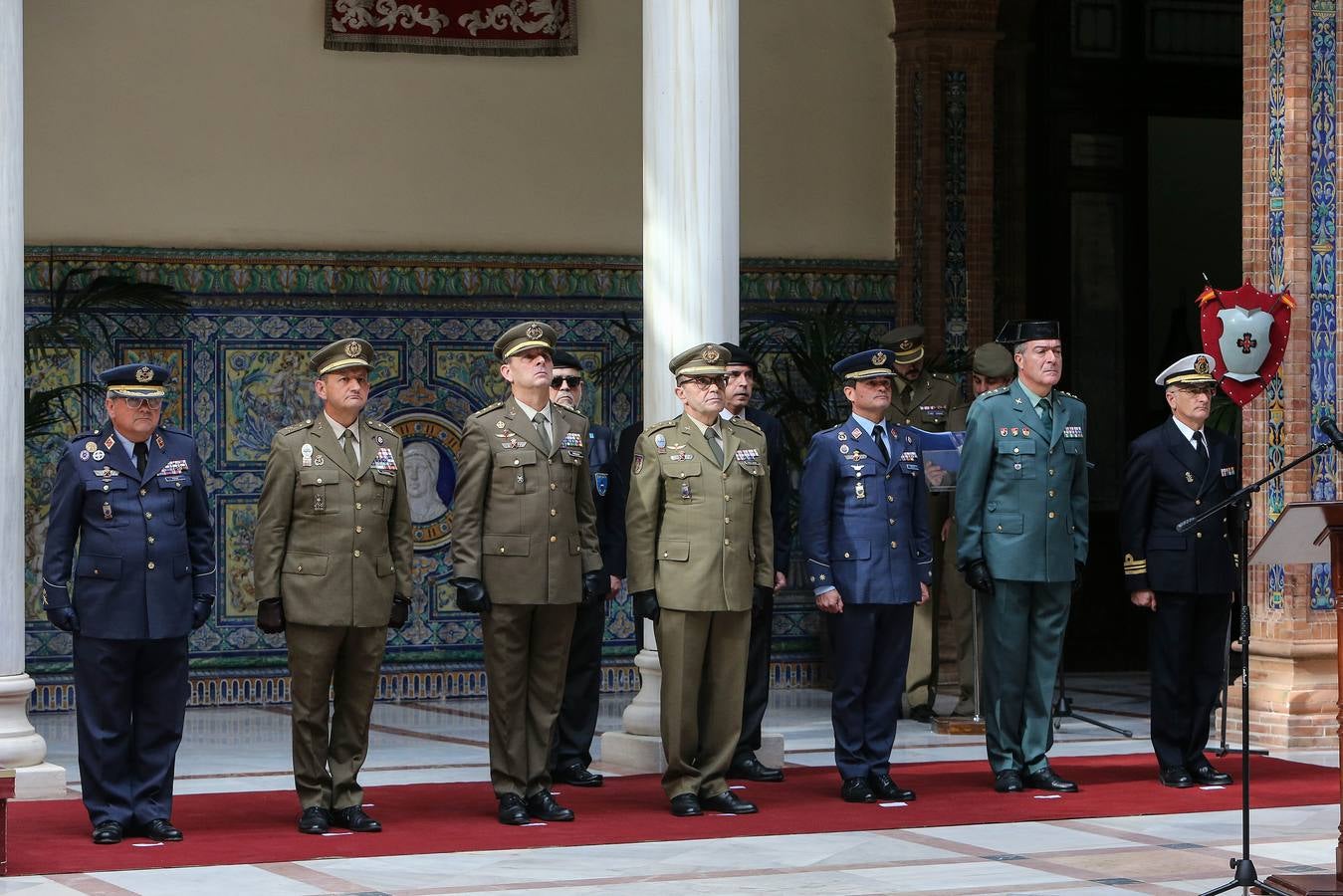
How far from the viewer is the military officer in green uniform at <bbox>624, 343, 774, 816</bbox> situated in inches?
334

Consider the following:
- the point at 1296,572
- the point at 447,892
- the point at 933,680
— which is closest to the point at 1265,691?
the point at 1296,572

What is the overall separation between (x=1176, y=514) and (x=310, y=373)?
493 centimetres

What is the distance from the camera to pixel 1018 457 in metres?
9.22

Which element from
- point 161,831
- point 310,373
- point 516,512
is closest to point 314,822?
point 161,831

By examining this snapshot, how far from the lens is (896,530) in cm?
895

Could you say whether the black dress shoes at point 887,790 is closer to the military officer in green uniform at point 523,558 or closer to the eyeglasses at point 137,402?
the military officer in green uniform at point 523,558

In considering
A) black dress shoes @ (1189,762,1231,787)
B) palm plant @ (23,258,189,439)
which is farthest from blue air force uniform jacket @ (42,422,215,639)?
black dress shoes @ (1189,762,1231,787)

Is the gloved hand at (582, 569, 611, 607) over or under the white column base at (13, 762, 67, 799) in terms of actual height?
over

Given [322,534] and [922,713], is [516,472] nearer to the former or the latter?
[322,534]

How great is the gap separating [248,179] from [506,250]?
1397 millimetres

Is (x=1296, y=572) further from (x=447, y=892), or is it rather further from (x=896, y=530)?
(x=447, y=892)

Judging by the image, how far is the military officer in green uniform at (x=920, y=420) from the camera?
11.6 metres

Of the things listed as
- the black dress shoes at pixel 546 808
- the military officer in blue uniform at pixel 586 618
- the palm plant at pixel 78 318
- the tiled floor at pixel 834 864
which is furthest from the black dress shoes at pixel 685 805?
the palm plant at pixel 78 318

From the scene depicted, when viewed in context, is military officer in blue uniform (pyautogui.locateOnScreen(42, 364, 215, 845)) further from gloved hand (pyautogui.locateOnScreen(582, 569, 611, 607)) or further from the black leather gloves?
gloved hand (pyautogui.locateOnScreen(582, 569, 611, 607))
